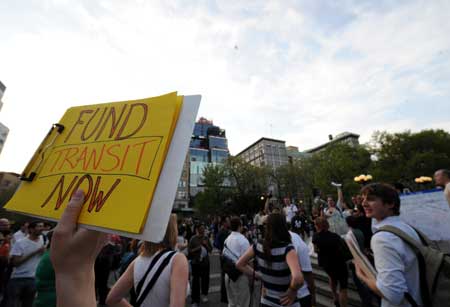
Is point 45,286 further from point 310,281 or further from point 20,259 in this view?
point 310,281

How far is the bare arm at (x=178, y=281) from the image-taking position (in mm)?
1554

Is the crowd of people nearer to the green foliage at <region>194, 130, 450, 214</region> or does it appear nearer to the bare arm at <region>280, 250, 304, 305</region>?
the bare arm at <region>280, 250, 304, 305</region>

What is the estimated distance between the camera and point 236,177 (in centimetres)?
3394

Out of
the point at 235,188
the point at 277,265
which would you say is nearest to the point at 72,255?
the point at 277,265

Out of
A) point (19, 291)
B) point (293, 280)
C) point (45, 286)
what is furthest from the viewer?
point (19, 291)

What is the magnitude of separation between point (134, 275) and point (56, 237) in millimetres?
1304

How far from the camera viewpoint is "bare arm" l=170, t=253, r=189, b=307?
155cm

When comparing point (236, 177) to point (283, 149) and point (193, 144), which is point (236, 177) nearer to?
point (193, 144)

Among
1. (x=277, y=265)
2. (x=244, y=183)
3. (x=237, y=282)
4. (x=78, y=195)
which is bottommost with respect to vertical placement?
(x=237, y=282)

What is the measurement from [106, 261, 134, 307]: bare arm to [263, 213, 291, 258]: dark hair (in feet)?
4.72

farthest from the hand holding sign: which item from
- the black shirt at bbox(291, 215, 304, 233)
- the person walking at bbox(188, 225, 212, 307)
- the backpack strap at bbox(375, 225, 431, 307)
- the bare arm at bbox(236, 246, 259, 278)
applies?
the black shirt at bbox(291, 215, 304, 233)

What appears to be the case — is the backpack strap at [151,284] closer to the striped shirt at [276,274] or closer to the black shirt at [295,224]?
the striped shirt at [276,274]

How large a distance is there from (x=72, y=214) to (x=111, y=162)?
0.79 feet

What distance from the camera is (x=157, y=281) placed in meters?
1.73
